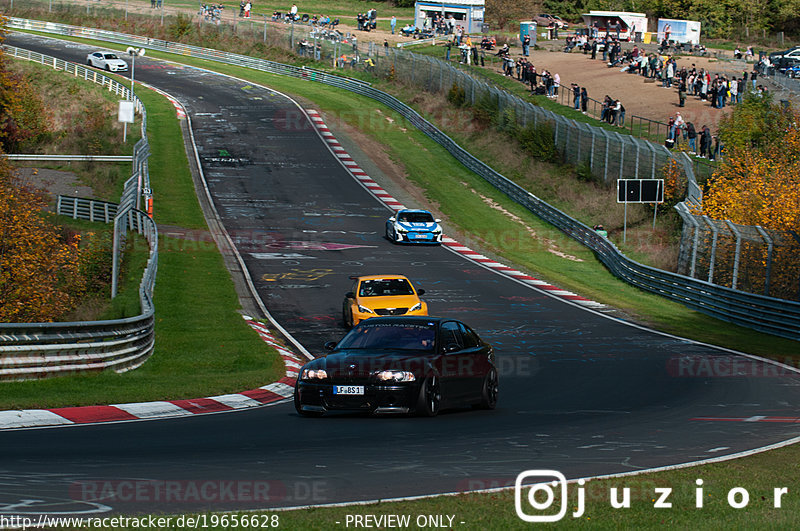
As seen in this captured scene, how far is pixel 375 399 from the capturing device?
12.5m

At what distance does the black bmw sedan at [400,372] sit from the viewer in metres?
12.5

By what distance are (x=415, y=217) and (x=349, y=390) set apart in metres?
26.3

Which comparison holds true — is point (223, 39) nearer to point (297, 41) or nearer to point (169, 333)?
point (297, 41)

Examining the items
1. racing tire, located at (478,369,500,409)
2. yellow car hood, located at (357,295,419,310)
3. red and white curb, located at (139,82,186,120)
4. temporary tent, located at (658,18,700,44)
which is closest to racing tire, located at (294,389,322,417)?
racing tire, located at (478,369,500,409)

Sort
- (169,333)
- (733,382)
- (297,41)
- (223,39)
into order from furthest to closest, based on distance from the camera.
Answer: (223,39), (297,41), (169,333), (733,382)

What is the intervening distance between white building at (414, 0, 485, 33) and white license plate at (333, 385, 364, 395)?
8711 cm

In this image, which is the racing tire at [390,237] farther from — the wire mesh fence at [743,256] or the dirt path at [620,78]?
the dirt path at [620,78]

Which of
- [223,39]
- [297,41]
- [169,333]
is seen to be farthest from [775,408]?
[223,39]

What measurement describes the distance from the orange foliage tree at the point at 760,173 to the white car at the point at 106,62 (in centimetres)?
4961

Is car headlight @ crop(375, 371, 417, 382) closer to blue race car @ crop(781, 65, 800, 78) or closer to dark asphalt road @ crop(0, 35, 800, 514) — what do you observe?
dark asphalt road @ crop(0, 35, 800, 514)

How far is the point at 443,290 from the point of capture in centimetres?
3000

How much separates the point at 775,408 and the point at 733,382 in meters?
2.89

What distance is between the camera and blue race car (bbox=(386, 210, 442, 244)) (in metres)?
38.2

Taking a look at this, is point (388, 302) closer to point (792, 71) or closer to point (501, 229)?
point (501, 229)
